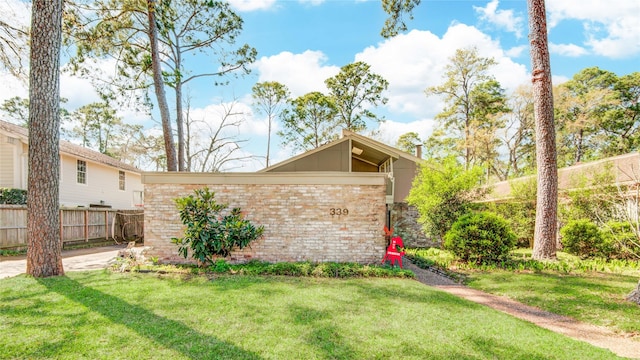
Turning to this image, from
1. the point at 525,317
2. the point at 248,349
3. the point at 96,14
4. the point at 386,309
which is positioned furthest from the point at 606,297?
the point at 96,14

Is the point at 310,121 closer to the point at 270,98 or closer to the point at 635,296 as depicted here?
the point at 270,98

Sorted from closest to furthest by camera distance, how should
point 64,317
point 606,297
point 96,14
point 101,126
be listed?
1. point 64,317
2. point 606,297
3. point 96,14
4. point 101,126

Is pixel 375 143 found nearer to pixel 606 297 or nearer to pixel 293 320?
pixel 606 297

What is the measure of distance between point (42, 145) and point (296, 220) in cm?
563

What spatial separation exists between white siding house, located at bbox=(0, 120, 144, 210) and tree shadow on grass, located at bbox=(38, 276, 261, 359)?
33.8 feet

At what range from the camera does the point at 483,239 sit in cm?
862

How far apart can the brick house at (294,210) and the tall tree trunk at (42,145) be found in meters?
1.99

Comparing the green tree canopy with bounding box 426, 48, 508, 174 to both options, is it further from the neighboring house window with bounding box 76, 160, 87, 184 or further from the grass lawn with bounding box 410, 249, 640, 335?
the neighboring house window with bounding box 76, 160, 87, 184

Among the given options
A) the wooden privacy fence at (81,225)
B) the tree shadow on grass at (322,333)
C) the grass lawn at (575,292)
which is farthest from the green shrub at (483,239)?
the wooden privacy fence at (81,225)

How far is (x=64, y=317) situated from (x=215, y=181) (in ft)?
14.3

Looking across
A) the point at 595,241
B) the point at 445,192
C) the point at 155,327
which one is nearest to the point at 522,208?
the point at 595,241

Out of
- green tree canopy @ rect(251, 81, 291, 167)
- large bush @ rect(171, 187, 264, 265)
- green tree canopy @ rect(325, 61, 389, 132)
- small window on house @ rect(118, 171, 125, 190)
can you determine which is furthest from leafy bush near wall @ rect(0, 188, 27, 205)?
green tree canopy @ rect(325, 61, 389, 132)

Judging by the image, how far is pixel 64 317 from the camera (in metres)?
4.28

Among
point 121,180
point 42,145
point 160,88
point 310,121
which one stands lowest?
point 121,180
